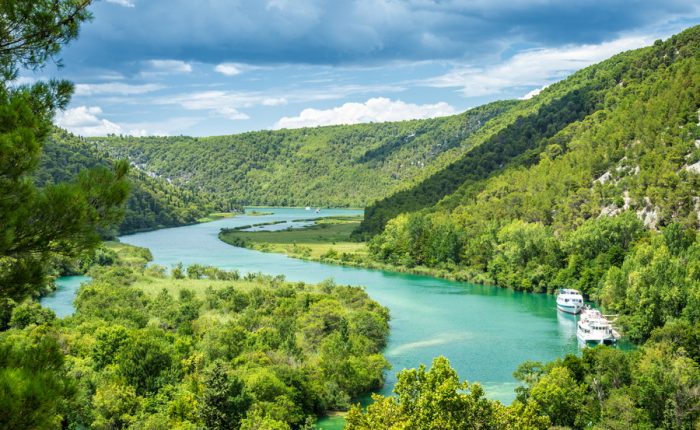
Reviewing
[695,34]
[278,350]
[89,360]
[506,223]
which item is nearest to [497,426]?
[278,350]

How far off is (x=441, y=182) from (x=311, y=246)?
38.1m

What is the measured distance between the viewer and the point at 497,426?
944 inches

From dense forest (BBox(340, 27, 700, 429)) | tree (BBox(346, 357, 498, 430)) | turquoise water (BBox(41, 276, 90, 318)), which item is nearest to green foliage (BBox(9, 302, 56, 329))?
turquoise water (BBox(41, 276, 90, 318))

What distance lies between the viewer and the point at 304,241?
140 meters

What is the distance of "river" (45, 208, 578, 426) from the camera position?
161ft

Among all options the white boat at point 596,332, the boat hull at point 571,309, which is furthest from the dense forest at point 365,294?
the boat hull at point 571,309

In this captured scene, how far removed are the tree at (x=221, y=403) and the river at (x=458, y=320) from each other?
14.0 m

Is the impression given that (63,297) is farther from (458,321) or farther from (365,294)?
(458,321)

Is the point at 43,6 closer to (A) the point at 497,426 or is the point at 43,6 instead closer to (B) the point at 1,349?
(B) the point at 1,349

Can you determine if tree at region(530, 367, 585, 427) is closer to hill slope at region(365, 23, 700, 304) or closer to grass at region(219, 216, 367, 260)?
hill slope at region(365, 23, 700, 304)

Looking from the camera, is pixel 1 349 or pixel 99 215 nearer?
pixel 1 349

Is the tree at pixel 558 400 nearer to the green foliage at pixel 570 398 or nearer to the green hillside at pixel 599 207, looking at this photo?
the green foliage at pixel 570 398

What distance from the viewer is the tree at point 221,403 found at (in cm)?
3069

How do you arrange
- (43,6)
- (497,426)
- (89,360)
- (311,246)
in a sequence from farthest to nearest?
(311,246) → (89,360) → (497,426) → (43,6)
